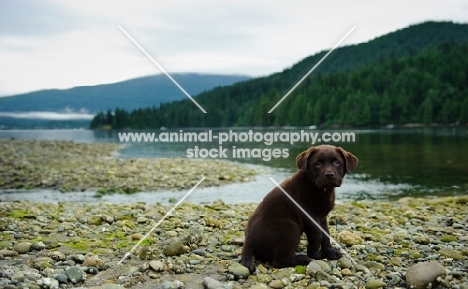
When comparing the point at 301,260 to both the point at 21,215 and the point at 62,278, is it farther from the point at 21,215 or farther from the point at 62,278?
the point at 21,215

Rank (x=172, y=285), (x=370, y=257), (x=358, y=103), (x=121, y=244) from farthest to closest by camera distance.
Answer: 1. (x=358, y=103)
2. (x=121, y=244)
3. (x=370, y=257)
4. (x=172, y=285)

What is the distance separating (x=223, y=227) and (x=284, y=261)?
3226mm

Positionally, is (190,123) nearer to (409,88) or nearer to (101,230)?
(409,88)

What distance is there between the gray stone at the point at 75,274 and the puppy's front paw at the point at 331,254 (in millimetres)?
3571

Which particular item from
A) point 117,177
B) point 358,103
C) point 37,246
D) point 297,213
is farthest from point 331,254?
point 358,103

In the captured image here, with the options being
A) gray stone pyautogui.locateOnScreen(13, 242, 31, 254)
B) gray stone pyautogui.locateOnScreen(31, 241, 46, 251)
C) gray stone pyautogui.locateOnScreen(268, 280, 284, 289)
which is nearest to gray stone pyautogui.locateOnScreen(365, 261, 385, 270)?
gray stone pyautogui.locateOnScreen(268, 280, 284, 289)

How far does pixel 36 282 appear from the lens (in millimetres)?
5672

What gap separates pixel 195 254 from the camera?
7.14 metres

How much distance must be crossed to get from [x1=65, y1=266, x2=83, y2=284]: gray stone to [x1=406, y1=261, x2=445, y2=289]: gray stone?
14.5ft

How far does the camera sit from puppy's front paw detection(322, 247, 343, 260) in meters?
6.66

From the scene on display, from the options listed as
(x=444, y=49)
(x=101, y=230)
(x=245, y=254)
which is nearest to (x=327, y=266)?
(x=245, y=254)

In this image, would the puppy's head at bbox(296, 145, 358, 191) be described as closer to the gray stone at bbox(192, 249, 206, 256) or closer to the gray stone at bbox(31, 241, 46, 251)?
the gray stone at bbox(192, 249, 206, 256)

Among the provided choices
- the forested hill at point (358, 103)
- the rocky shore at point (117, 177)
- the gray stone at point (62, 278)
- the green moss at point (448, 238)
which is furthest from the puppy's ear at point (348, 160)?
the forested hill at point (358, 103)

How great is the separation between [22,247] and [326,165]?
17.0ft
